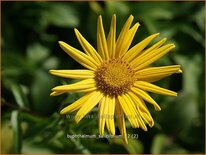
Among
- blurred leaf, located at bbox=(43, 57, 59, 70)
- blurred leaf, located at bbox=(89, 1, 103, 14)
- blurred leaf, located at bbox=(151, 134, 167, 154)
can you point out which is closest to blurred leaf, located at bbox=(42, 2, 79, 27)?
blurred leaf, located at bbox=(89, 1, 103, 14)

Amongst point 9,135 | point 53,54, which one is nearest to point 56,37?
point 53,54

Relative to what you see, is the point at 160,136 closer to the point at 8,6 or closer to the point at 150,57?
the point at 150,57

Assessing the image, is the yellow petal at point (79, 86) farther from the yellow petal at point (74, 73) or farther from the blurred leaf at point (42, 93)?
the blurred leaf at point (42, 93)

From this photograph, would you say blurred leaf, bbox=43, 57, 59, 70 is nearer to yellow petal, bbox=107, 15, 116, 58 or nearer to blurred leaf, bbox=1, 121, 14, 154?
blurred leaf, bbox=1, 121, 14, 154

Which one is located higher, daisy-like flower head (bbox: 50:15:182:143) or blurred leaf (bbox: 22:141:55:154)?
daisy-like flower head (bbox: 50:15:182:143)

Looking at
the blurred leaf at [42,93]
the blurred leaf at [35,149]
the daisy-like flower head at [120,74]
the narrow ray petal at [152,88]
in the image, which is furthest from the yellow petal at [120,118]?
the blurred leaf at [42,93]

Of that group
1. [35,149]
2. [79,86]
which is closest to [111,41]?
[79,86]
